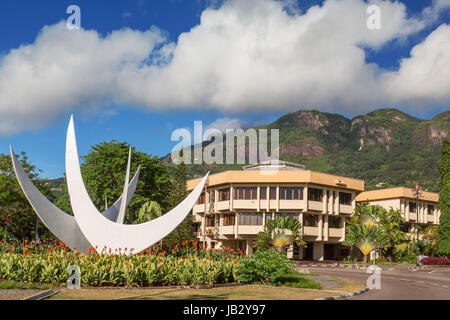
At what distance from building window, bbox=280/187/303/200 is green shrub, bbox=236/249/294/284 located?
30122mm

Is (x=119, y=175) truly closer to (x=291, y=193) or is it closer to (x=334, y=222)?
(x=291, y=193)

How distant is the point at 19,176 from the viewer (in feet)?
62.6

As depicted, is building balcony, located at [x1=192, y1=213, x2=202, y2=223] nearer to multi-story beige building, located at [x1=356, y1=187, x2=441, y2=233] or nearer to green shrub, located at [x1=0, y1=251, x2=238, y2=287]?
multi-story beige building, located at [x1=356, y1=187, x2=441, y2=233]

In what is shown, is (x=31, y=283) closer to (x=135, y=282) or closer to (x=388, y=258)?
(x=135, y=282)

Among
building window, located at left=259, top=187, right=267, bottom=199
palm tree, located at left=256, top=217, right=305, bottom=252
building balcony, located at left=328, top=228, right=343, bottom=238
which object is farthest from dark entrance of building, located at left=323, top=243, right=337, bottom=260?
palm tree, located at left=256, top=217, right=305, bottom=252

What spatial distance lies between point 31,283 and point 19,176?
5.81 metres

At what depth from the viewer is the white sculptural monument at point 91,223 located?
19.1m

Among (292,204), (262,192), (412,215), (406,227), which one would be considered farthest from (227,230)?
(412,215)

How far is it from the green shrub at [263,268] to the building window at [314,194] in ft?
101

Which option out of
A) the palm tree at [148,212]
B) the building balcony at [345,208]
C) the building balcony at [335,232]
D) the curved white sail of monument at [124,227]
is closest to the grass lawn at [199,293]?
the curved white sail of monument at [124,227]

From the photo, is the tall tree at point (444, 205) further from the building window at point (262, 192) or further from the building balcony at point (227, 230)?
the building balcony at point (227, 230)

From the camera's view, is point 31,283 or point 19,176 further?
point 19,176
